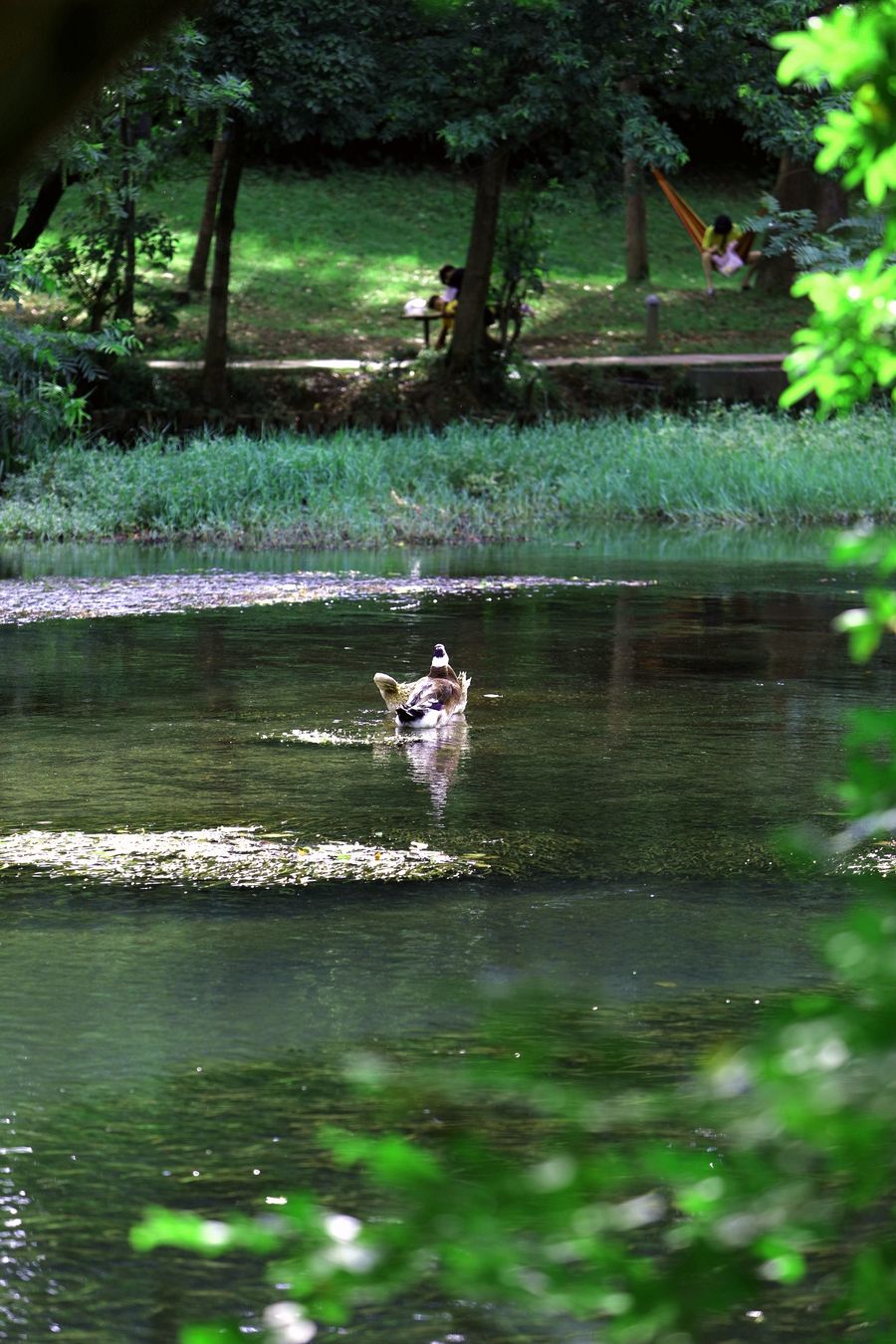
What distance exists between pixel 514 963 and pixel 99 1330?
250 centimetres

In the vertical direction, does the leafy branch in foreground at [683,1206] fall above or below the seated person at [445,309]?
below

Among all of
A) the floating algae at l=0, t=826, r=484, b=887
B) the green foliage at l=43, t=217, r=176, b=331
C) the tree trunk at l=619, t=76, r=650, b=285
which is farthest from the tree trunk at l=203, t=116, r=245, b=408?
the floating algae at l=0, t=826, r=484, b=887

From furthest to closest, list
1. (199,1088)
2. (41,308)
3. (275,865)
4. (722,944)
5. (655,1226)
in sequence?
(41,308), (275,865), (722,944), (199,1088), (655,1226)

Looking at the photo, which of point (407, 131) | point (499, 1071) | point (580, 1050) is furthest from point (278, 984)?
point (407, 131)

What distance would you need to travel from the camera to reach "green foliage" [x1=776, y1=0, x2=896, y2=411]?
1.82 metres

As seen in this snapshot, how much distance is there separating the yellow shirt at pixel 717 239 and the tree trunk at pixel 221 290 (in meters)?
9.34

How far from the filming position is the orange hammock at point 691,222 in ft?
108

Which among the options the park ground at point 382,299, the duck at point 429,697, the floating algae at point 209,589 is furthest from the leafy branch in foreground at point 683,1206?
the park ground at point 382,299

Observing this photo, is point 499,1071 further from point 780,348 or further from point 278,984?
point 780,348

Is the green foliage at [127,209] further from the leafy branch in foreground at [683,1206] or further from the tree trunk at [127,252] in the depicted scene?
the leafy branch in foreground at [683,1206]

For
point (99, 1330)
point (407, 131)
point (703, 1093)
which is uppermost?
point (407, 131)

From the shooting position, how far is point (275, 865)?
302 inches

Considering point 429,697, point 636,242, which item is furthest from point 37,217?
point 429,697

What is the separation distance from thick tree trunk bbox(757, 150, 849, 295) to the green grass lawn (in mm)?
682
